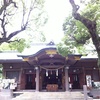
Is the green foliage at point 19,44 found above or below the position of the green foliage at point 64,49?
above

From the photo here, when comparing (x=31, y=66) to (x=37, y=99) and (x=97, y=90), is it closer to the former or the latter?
(x=37, y=99)

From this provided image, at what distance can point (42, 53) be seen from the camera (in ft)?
50.1

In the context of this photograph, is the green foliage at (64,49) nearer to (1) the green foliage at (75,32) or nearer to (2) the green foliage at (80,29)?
(2) the green foliage at (80,29)

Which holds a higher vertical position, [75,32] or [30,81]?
[75,32]

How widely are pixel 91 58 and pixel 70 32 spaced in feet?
21.6

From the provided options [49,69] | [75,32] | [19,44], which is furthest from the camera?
[49,69]

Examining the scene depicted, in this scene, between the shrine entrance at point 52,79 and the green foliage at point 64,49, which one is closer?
the green foliage at point 64,49

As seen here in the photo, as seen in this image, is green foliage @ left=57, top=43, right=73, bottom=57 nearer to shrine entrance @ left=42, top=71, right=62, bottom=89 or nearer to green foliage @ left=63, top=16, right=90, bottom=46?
green foliage @ left=63, top=16, right=90, bottom=46

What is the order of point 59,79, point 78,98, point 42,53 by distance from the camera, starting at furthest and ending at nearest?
point 59,79 < point 42,53 < point 78,98

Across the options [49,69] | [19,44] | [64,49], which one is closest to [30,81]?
[49,69]

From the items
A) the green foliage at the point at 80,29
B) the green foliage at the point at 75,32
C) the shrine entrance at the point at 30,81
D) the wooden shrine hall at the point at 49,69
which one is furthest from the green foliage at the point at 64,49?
the shrine entrance at the point at 30,81

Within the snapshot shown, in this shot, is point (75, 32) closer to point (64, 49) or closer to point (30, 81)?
point (64, 49)

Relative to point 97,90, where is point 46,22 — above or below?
above

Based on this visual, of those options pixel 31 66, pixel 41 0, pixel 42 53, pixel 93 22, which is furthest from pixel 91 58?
pixel 93 22
